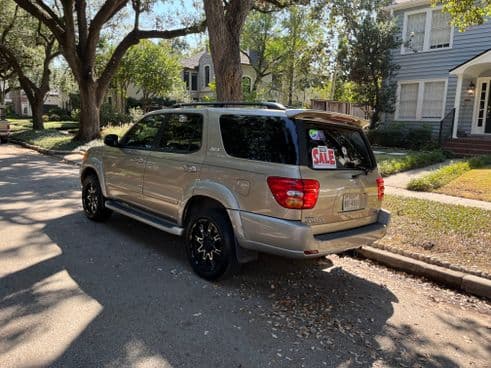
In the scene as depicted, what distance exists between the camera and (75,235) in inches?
231

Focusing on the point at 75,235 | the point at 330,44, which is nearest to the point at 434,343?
the point at 75,235

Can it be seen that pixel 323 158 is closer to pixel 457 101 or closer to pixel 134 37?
pixel 457 101

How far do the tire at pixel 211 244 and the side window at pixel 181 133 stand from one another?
2.73 ft

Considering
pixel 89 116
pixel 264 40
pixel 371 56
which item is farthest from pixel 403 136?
pixel 264 40

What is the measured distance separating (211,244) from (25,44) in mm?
28248

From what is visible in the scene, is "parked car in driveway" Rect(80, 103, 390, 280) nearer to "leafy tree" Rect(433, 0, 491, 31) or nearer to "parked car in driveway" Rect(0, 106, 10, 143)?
"leafy tree" Rect(433, 0, 491, 31)

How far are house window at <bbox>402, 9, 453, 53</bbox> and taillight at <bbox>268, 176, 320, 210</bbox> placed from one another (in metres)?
17.0

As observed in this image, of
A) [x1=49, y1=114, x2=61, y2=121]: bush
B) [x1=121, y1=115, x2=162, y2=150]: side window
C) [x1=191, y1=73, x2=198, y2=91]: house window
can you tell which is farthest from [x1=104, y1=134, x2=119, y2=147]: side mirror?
[x1=49, y1=114, x2=61, y2=121]: bush

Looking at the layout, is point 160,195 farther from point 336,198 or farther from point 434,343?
point 434,343

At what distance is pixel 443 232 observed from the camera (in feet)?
19.9

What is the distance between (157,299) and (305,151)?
2066 millimetres

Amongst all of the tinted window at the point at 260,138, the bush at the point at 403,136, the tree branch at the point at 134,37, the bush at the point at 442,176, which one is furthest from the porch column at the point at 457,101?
the tinted window at the point at 260,138

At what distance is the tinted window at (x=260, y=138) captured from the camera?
3889 mm

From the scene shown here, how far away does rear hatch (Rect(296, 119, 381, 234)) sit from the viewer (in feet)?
12.8
